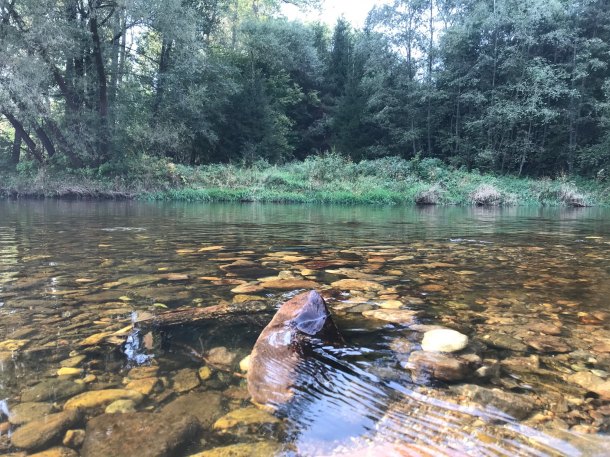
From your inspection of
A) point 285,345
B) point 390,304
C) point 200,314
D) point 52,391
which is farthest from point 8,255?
point 390,304

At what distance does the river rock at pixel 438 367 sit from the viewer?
5.34ft

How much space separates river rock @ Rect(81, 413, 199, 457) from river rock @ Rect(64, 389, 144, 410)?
0.09 m

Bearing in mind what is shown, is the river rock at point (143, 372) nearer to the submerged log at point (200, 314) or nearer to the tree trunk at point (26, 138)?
the submerged log at point (200, 314)

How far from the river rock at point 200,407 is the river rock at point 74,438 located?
243mm

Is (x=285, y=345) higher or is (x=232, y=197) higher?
(x=232, y=197)

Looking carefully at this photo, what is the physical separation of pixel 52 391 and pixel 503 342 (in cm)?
195

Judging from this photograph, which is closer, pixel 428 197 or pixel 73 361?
pixel 73 361

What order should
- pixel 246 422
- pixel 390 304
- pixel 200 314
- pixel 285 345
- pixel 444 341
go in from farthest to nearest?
pixel 390 304 → pixel 200 314 → pixel 444 341 → pixel 285 345 → pixel 246 422

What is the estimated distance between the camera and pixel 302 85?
31766 mm

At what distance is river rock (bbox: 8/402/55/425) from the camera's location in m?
1.32

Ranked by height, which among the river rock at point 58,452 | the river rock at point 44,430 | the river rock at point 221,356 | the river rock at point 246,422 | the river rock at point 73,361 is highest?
the river rock at point 221,356

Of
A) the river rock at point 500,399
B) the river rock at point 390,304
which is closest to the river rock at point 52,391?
the river rock at point 500,399

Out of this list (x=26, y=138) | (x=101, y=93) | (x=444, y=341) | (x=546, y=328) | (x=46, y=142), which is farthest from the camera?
(x=46, y=142)

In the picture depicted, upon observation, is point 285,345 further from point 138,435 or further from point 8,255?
point 8,255
